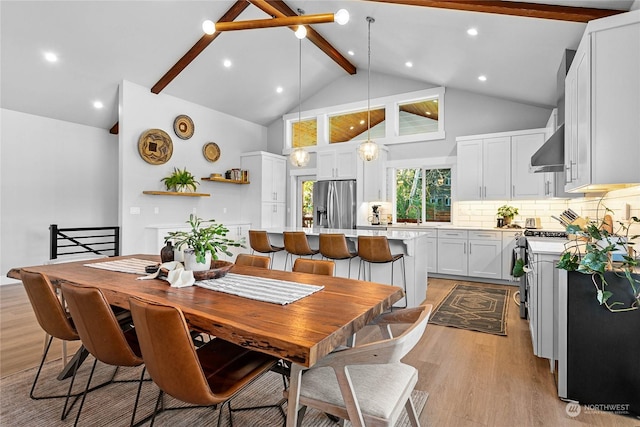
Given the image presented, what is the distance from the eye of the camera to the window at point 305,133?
25.6 feet

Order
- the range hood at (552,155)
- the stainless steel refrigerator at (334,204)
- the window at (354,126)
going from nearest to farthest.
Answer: the range hood at (552,155), the stainless steel refrigerator at (334,204), the window at (354,126)

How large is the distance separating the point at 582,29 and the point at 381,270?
3.04 metres

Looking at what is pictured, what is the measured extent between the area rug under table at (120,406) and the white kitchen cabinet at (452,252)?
148 inches

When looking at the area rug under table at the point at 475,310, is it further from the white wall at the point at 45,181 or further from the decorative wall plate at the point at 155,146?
the white wall at the point at 45,181

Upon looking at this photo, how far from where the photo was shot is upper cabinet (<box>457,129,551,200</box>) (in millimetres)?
5223

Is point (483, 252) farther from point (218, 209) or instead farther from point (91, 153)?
point (91, 153)

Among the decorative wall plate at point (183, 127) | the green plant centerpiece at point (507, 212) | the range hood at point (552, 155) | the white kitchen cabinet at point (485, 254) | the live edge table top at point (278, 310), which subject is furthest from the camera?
the decorative wall plate at point (183, 127)

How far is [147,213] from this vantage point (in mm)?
5750

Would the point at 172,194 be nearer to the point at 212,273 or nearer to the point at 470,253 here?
the point at 212,273

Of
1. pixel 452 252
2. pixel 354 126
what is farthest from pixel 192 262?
pixel 354 126

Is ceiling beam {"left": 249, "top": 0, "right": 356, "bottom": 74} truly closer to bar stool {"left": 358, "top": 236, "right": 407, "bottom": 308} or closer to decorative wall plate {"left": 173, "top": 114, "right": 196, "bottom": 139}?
decorative wall plate {"left": 173, "top": 114, "right": 196, "bottom": 139}

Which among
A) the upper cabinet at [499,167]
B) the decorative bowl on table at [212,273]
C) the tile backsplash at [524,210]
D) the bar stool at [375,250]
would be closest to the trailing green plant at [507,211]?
the tile backsplash at [524,210]

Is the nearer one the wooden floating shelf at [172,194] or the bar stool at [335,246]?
the bar stool at [335,246]

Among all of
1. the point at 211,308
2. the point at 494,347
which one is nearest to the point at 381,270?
the point at 494,347
